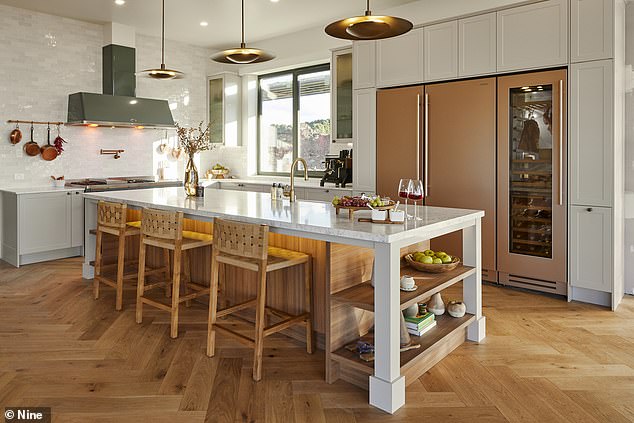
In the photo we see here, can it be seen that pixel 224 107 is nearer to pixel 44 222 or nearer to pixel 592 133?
pixel 44 222

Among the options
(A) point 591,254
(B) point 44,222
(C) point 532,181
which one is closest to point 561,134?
(C) point 532,181

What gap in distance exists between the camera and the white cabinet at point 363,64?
18.4 feet

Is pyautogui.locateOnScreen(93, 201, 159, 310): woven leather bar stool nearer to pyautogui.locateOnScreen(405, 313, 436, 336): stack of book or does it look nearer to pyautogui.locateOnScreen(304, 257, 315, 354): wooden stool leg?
pyautogui.locateOnScreen(304, 257, 315, 354): wooden stool leg

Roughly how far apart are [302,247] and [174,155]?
5074 millimetres

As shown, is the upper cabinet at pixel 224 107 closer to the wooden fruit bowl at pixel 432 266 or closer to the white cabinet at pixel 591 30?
the white cabinet at pixel 591 30

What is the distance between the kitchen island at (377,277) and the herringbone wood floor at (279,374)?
0.39 feet

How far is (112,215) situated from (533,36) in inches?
159

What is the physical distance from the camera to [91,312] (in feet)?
13.5

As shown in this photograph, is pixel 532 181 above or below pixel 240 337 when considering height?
above

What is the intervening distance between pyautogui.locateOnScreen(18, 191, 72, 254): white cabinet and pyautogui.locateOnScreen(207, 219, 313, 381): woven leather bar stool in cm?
372

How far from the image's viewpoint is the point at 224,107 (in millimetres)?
7926

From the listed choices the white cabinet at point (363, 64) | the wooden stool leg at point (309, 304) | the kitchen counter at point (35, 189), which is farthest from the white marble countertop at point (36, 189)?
the wooden stool leg at point (309, 304)

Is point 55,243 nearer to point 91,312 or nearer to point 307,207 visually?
point 91,312

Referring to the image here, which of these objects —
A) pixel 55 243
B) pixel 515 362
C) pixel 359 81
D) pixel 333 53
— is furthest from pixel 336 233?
pixel 55 243
